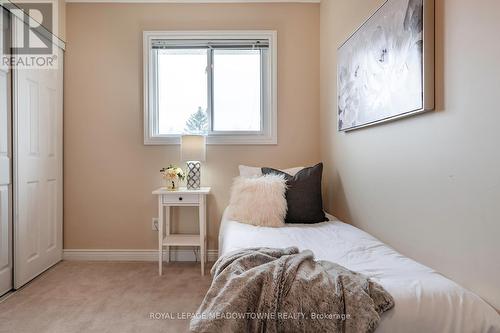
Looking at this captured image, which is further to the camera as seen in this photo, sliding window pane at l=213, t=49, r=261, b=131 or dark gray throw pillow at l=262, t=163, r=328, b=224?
sliding window pane at l=213, t=49, r=261, b=131

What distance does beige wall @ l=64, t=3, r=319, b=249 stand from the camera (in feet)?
9.82

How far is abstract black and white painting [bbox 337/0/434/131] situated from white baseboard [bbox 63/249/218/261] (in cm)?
187

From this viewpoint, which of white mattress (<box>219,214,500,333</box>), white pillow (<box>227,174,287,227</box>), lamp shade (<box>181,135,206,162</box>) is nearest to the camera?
white mattress (<box>219,214,500,333</box>)

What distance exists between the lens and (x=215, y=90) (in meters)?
3.09

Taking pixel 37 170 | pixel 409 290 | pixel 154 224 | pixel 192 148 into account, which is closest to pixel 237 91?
pixel 192 148

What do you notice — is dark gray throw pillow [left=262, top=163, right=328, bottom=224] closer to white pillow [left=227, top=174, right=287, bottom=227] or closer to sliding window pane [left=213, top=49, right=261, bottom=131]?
white pillow [left=227, top=174, right=287, bottom=227]

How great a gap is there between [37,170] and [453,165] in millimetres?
2929

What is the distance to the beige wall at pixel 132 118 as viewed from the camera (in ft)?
9.82

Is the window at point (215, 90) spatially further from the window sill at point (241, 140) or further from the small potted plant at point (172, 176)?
the small potted plant at point (172, 176)

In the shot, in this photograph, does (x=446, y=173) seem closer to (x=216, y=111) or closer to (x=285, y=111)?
(x=285, y=111)

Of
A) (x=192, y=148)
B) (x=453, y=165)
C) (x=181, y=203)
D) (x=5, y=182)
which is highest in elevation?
(x=192, y=148)

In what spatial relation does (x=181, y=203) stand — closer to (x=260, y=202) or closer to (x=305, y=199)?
(x=260, y=202)

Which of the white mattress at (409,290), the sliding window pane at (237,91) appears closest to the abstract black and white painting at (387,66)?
the white mattress at (409,290)

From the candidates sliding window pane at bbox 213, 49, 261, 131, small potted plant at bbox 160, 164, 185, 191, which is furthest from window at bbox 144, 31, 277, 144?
small potted plant at bbox 160, 164, 185, 191
